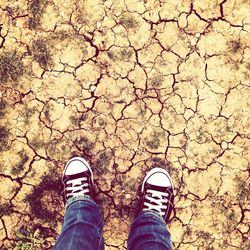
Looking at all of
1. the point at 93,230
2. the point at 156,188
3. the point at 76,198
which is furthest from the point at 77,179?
the point at 156,188

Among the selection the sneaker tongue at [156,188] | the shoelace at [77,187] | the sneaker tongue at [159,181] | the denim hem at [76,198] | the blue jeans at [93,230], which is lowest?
the blue jeans at [93,230]

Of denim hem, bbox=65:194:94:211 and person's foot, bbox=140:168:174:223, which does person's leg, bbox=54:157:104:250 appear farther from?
person's foot, bbox=140:168:174:223

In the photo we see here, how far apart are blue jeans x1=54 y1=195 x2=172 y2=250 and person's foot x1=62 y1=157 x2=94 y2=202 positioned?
0.08m

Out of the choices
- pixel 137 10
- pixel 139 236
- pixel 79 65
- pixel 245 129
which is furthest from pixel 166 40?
pixel 139 236

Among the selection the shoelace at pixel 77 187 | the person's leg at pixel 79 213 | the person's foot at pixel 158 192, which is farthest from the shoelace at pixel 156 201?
the shoelace at pixel 77 187

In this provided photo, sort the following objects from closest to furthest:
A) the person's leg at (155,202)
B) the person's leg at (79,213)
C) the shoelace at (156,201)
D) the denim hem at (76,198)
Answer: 1. the person's leg at (79,213)
2. the person's leg at (155,202)
3. the denim hem at (76,198)
4. the shoelace at (156,201)

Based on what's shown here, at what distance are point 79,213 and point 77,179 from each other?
1.36 feet

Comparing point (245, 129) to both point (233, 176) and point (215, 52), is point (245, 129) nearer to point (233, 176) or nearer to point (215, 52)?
point (233, 176)

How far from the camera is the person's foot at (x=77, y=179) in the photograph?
317cm

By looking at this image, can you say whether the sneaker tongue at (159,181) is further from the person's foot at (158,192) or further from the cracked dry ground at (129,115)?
the cracked dry ground at (129,115)

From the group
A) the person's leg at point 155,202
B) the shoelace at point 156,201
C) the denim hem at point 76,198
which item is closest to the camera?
the person's leg at point 155,202

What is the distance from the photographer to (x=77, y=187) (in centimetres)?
317

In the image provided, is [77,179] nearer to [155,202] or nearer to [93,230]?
[93,230]

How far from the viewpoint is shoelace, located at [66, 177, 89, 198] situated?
3.17 meters
